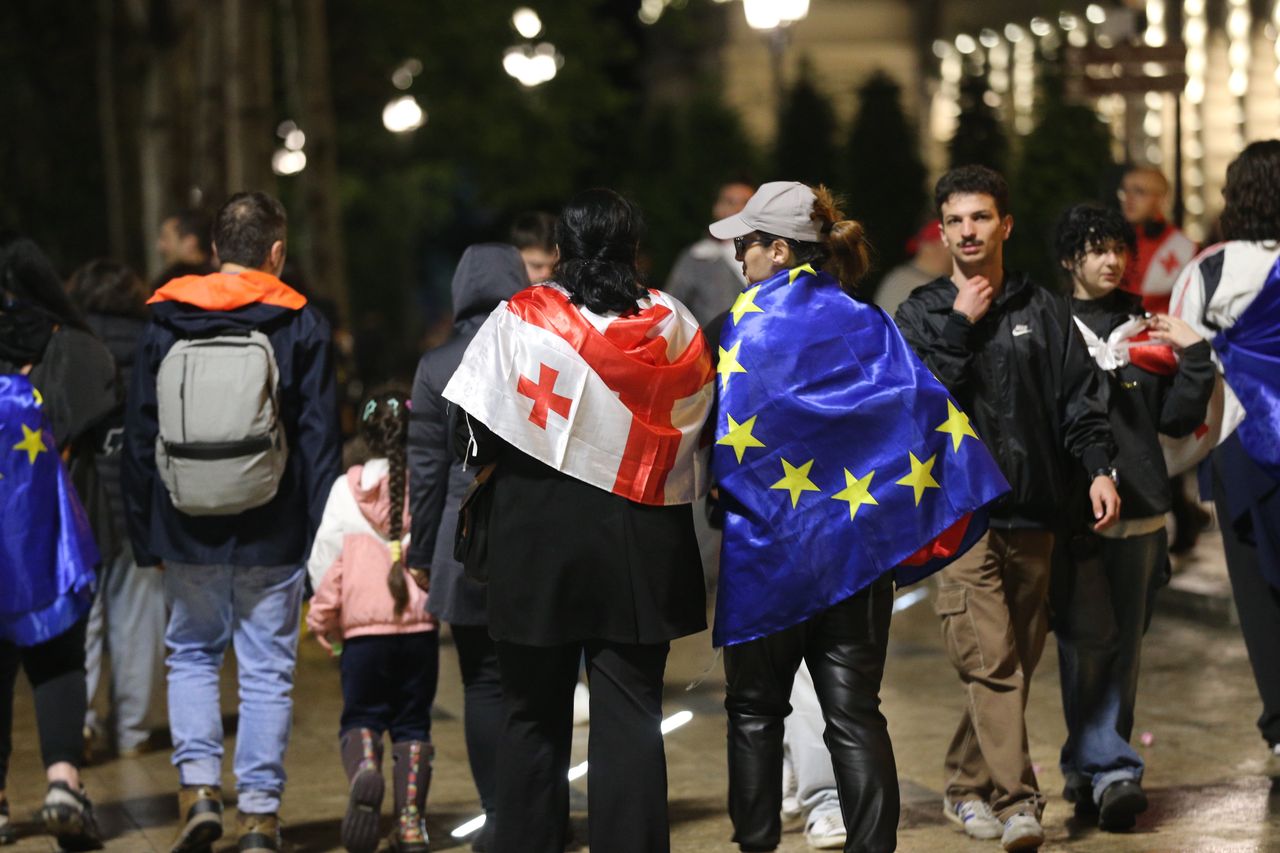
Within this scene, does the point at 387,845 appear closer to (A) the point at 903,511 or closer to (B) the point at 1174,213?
(A) the point at 903,511

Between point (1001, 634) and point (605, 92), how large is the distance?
33957 millimetres

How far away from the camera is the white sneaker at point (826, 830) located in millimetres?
7074

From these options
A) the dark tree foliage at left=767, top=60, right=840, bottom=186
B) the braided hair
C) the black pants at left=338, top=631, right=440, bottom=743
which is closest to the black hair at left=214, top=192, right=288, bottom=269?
the braided hair

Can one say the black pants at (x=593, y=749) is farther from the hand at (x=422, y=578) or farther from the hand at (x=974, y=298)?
the hand at (x=974, y=298)

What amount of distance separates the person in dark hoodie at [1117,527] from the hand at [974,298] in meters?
0.60

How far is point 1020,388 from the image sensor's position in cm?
681

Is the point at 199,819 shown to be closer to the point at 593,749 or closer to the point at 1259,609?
the point at 593,749

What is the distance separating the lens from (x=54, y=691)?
7617mm

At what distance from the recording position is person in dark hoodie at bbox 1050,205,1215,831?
7.15 metres

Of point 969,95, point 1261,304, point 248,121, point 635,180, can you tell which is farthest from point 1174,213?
point 635,180

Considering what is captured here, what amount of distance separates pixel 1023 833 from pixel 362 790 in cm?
210

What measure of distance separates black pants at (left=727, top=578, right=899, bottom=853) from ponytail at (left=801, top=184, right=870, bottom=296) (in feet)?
2.93

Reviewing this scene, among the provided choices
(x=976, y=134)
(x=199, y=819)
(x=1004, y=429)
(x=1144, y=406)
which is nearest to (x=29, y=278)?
(x=199, y=819)

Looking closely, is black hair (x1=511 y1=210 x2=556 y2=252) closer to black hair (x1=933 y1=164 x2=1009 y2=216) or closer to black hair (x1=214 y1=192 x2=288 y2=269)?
black hair (x1=214 y1=192 x2=288 y2=269)
